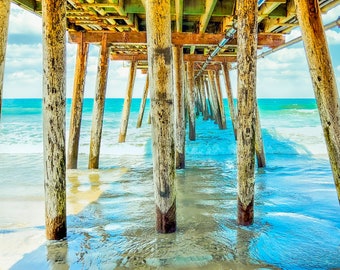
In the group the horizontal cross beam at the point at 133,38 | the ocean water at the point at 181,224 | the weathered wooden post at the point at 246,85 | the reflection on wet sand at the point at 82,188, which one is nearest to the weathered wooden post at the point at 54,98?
the ocean water at the point at 181,224

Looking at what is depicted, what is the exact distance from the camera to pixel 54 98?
2.79m

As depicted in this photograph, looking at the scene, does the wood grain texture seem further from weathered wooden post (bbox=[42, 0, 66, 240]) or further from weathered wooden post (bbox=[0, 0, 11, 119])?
weathered wooden post (bbox=[0, 0, 11, 119])

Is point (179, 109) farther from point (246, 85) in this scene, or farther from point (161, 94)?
point (161, 94)

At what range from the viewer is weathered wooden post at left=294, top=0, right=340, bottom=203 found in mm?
2584

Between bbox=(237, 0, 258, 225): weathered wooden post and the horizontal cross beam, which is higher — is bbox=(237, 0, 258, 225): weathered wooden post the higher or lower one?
the lower one

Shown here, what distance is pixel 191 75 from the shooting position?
10.1 m

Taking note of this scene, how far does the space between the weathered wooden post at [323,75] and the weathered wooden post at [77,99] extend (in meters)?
4.54

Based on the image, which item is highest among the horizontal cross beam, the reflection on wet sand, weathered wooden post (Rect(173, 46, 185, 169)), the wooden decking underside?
the wooden decking underside

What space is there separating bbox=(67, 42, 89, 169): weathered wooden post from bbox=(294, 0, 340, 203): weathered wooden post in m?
4.54

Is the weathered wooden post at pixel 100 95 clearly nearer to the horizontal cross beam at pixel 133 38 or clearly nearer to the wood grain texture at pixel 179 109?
the horizontal cross beam at pixel 133 38

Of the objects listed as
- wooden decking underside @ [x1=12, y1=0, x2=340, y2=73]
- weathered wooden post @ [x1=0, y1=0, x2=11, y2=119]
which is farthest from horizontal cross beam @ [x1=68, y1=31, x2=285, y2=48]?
weathered wooden post @ [x1=0, y1=0, x2=11, y2=119]

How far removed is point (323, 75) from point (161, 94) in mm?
1353

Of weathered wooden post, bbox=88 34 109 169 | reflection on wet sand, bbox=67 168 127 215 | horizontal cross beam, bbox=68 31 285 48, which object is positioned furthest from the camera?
horizontal cross beam, bbox=68 31 285 48

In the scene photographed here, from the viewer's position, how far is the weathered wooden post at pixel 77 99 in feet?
20.4
